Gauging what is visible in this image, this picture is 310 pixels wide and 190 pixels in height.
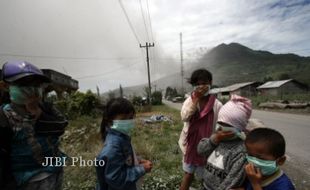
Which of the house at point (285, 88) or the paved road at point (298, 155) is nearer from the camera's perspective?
the paved road at point (298, 155)

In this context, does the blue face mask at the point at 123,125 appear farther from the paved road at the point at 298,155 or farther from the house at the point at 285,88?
the house at the point at 285,88

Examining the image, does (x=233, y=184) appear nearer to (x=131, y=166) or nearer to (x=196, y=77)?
(x=131, y=166)

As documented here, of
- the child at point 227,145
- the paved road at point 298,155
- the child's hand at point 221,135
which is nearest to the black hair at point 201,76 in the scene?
the child at point 227,145

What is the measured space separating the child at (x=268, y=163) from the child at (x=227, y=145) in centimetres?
24

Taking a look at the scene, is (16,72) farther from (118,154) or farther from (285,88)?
(285,88)

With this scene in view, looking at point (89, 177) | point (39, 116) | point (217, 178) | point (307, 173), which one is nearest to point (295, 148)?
point (307, 173)

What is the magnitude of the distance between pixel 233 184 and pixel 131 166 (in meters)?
0.81

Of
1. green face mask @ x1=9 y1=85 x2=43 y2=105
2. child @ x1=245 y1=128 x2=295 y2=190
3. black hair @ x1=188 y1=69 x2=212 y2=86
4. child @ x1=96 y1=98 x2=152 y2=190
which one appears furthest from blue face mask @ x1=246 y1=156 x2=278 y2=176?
green face mask @ x1=9 y1=85 x2=43 y2=105

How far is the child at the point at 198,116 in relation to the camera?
2.84 meters

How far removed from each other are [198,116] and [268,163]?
1311 mm

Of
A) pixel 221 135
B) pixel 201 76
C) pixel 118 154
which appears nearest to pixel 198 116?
pixel 201 76

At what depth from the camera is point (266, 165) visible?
162 cm

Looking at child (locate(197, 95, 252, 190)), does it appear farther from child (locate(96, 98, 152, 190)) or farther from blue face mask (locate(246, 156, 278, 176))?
child (locate(96, 98, 152, 190))

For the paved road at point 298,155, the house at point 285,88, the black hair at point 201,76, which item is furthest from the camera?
the house at point 285,88
